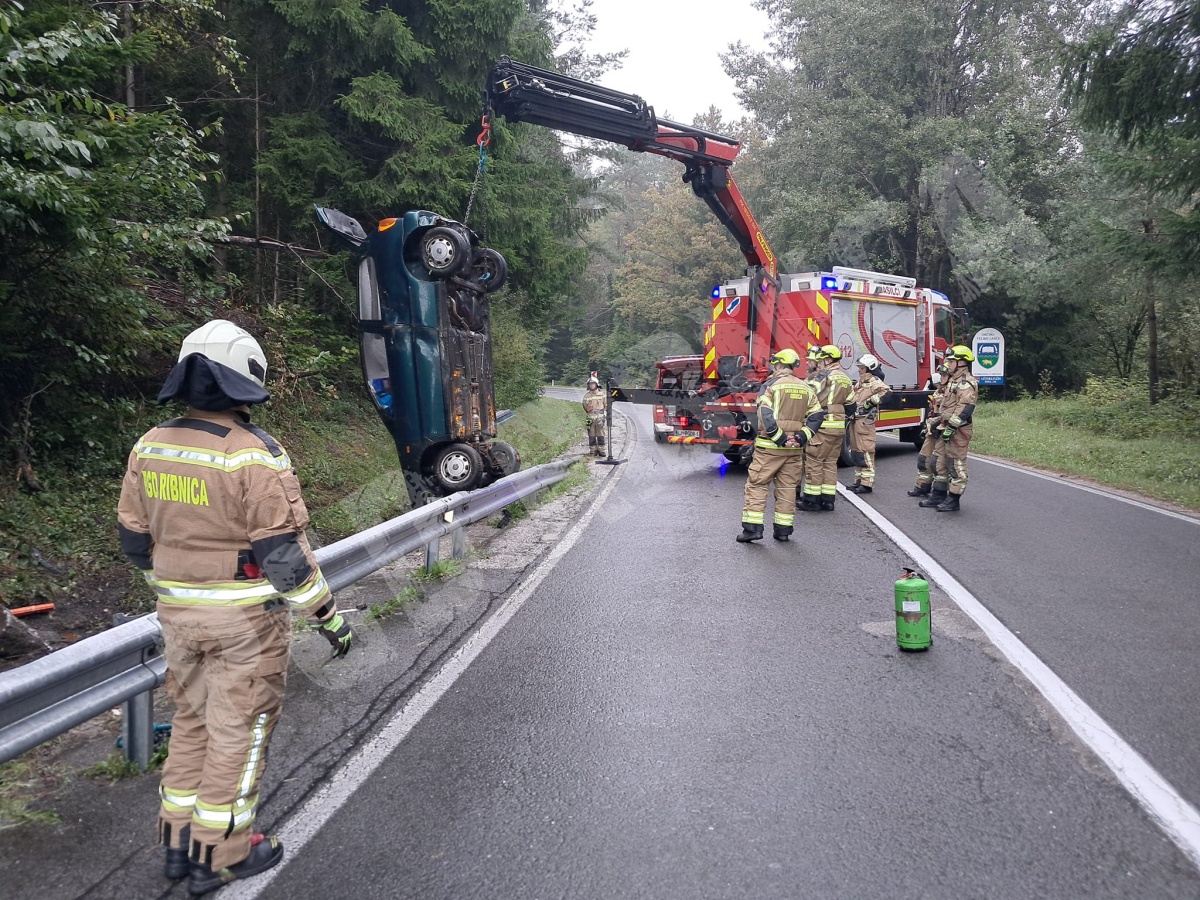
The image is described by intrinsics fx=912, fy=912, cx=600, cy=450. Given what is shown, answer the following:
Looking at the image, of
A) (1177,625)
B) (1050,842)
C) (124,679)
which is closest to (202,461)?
(124,679)

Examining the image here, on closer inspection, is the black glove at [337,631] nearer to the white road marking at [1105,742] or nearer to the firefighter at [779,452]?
the white road marking at [1105,742]

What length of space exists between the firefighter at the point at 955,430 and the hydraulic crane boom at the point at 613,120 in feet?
14.6

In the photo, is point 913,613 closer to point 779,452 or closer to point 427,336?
point 779,452

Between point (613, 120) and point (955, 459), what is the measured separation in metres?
5.68

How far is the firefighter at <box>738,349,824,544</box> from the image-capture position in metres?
8.66

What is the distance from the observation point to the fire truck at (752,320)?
490 inches

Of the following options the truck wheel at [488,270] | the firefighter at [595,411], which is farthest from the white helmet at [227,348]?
the firefighter at [595,411]

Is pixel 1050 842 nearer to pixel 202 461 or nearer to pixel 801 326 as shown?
pixel 202 461

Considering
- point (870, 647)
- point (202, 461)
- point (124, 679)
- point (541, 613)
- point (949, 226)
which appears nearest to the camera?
point (202, 461)

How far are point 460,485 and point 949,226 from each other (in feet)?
83.7

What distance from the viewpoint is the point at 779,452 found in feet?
28.6

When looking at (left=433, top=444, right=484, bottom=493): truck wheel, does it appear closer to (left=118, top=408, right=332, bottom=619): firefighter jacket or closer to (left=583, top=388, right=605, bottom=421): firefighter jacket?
(left=118, top=408, right=332, bottom=619): firefighter jacket

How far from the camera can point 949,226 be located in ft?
97.4

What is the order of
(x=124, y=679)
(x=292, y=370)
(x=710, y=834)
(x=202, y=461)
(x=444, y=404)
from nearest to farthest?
(x=202, y=461) → (x=710, y=834) → (x=124, y=679) → (x=444, y=404) → (x=292, y=370)
